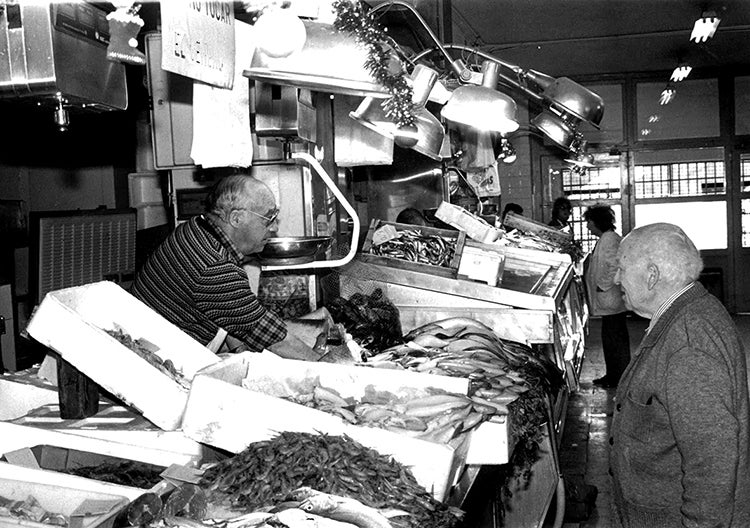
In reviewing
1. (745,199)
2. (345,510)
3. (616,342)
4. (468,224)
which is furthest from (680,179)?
(345,510)

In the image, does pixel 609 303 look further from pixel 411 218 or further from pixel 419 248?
pixel 419 248

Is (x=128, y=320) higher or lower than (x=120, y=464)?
higher

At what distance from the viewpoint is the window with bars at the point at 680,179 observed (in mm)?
16266

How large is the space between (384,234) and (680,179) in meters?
11.0

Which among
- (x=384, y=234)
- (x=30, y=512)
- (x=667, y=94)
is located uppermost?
(x=667, y=94)

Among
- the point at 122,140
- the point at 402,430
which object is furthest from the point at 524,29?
the point at 402,430

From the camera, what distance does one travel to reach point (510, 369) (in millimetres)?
4945

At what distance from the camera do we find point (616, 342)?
Answer: 1027 cm

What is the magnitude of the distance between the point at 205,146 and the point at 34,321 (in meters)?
1.24

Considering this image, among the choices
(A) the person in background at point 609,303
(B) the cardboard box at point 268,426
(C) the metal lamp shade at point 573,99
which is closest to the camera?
(B) the cardboard box at point 268,426

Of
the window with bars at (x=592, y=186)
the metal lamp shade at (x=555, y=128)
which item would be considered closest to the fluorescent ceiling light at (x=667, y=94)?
the window with bars at (x=592, y=186)

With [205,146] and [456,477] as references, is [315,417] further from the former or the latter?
[205,146]

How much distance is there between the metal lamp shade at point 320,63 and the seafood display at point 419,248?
3.30 metres

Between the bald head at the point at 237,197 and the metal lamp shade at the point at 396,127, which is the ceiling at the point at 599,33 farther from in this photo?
the bald head at the point at 237,197
